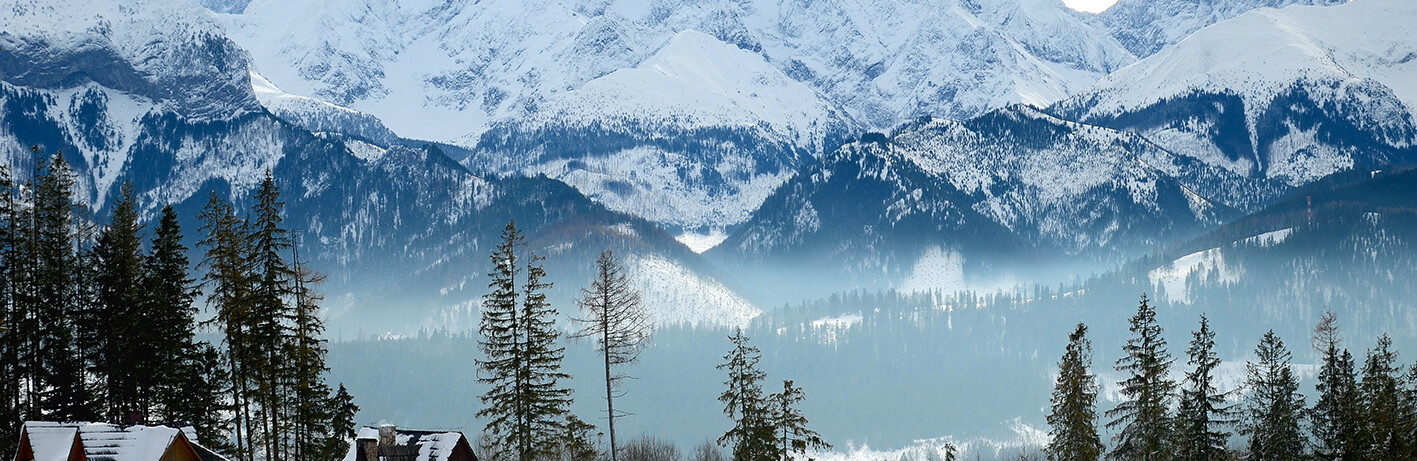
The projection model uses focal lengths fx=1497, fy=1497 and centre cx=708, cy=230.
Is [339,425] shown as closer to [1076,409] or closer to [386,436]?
[386,436]

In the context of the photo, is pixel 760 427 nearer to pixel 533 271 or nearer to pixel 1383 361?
pixel 533 271

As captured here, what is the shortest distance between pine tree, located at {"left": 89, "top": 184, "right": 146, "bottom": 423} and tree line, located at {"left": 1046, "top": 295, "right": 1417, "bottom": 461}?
43.2 metres

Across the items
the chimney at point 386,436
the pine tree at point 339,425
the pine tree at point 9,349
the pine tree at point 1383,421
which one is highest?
the pine tree at point 9,349

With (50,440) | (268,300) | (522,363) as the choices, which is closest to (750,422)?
(522,363)

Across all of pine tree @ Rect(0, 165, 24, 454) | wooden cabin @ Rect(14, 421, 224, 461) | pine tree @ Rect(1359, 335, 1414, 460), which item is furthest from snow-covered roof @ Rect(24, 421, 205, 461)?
pine tree @ Rect(1359, 335, 1414, 460)

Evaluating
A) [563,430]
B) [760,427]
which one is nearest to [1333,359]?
[760,427]

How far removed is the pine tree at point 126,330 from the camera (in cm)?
7262

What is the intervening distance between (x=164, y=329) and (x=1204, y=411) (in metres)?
49.8

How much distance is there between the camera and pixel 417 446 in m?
66.6

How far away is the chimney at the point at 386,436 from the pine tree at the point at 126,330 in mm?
13966

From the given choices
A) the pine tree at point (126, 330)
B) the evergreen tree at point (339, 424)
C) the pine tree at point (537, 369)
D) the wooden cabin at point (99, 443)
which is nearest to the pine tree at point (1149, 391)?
the pine tree at point (537, 369)

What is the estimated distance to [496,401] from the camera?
71.6m

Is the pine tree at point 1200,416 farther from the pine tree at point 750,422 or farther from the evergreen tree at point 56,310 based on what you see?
the evergreen tree at point 56,310

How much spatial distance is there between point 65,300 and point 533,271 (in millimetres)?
28119
